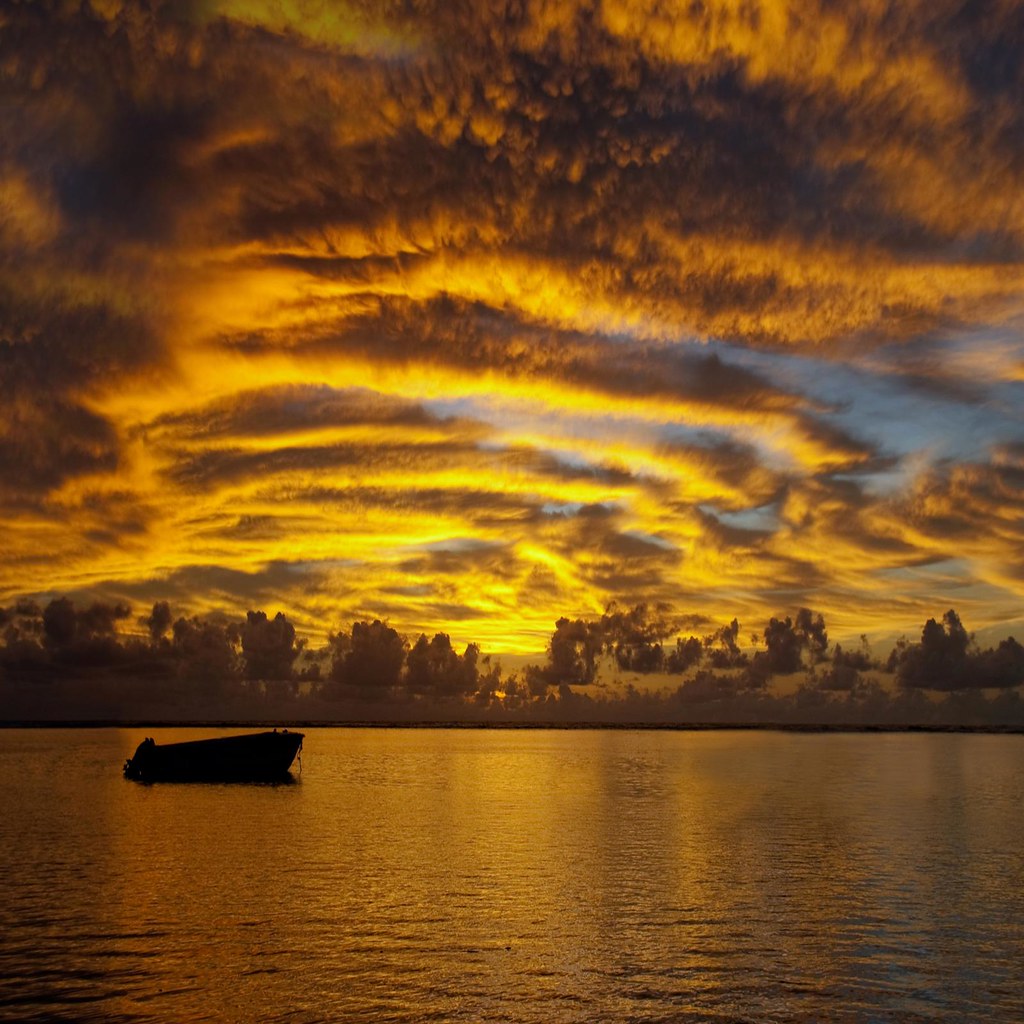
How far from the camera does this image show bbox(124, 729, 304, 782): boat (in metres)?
117

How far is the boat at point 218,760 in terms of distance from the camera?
11706 centimetres

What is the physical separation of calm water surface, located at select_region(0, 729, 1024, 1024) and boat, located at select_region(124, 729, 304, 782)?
2987 centimetres

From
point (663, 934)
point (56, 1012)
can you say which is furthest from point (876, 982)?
point (56, 1012)

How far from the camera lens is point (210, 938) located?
36.6m

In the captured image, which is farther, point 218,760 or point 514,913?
point 218,760

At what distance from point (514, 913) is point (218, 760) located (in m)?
88.1

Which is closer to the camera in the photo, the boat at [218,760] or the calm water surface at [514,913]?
the calm water surface at [514,913]

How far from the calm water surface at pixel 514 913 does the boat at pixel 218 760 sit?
29869 mm

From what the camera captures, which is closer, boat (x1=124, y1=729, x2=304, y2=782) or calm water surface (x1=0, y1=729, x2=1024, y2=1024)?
calm water surface (x1=0, y1=729, x2=1024, y2=1024)

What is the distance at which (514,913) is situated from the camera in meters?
40.8

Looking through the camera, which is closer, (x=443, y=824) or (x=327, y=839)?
(x=327, y=839)

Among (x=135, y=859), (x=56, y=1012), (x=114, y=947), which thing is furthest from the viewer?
(x=135, y=859)

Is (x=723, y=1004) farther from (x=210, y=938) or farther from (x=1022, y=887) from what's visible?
(x=1022, y=887)

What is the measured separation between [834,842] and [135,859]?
43.2 meters
